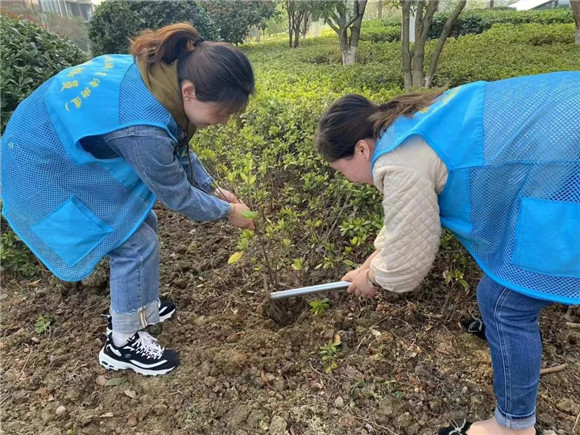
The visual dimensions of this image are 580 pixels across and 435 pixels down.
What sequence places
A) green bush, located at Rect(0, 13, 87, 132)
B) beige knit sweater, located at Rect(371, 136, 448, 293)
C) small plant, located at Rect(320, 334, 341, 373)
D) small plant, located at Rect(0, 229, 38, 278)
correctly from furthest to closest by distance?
green bush, located at Rect(0, 13, 87, 132), small plant, located at Rect(0, 229, 38, 278), small plant, located at Rect(320, 334, 341, 373), beige knit sweater, located at Rect(371, 136, 448, 293)

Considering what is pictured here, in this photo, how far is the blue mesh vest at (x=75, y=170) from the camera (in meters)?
1.83

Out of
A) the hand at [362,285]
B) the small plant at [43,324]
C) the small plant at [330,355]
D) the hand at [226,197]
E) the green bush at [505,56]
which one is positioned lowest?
the small plant at [43,324]

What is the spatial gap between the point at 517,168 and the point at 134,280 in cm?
157

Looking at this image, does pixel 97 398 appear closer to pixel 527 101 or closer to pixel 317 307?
pixel 317 307

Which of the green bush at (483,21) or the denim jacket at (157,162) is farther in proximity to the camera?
the green bush at (483,21)

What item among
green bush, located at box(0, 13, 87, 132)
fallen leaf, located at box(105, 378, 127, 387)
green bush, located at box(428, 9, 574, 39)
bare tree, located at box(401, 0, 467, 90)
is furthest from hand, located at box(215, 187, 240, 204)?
green bush, located at box(428, 9, 574, 39)

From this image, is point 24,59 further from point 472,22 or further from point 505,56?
point 472,22

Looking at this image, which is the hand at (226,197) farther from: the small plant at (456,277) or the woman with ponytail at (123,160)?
the small plant at (456,277)

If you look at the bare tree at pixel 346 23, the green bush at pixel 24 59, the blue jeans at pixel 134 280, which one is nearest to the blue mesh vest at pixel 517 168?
the blue jeans at pixel 134 280

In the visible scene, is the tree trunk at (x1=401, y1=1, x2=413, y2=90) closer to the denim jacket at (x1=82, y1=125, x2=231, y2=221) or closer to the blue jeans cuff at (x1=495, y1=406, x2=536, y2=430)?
the denim jacket at (x1=82, y1=125, x2=231, y2=221)

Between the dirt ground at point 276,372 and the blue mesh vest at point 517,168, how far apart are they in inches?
26.6

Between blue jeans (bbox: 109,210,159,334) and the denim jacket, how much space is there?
30 centimetres

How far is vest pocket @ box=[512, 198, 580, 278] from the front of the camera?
4.64ft

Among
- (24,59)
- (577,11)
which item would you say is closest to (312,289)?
(24,59)
